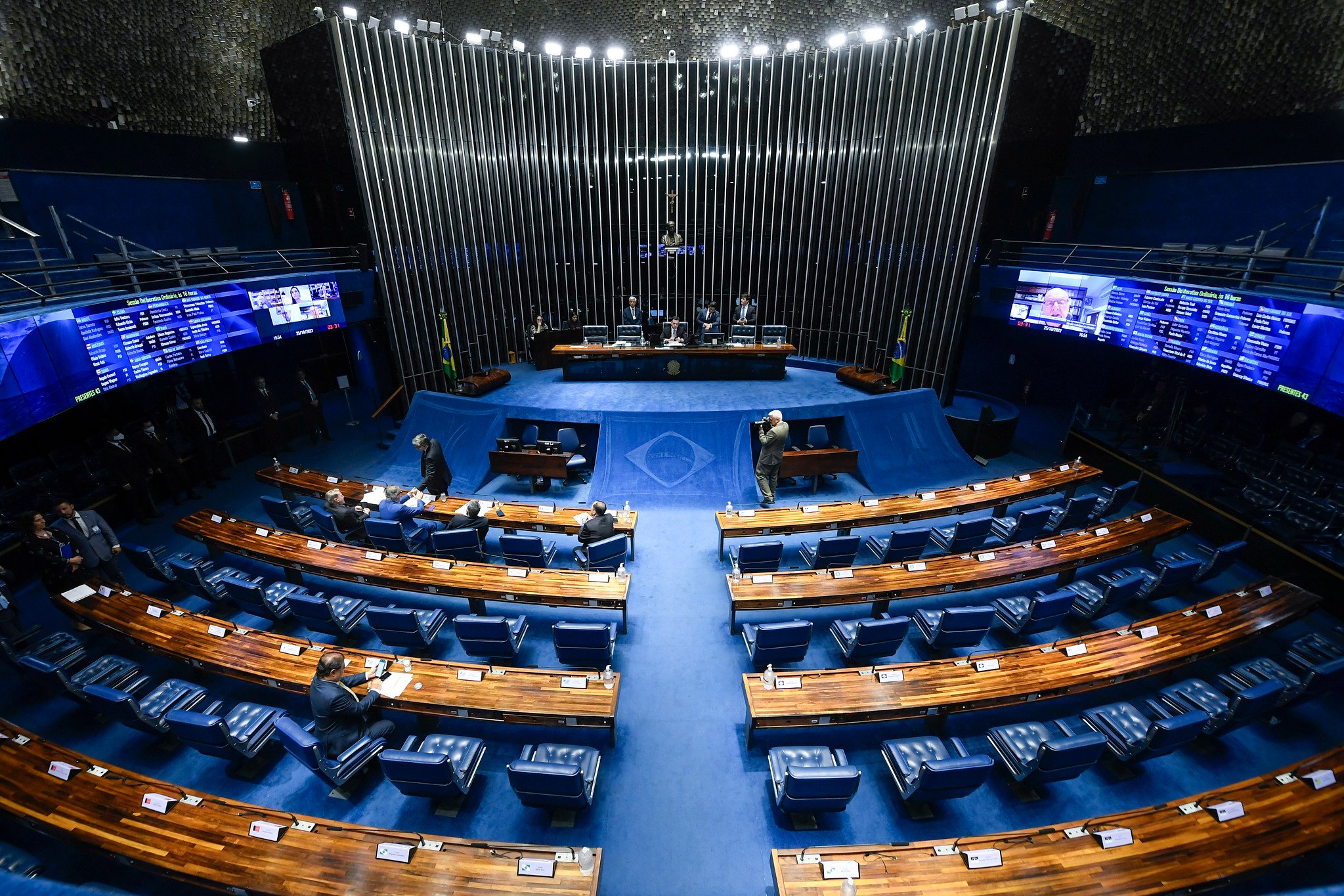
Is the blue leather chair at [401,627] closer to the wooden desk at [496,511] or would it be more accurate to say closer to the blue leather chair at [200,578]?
the wooden desk at [496,511]

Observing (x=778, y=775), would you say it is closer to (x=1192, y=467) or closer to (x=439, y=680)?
(x=439, y=680)

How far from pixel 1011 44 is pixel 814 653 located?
12138 mm

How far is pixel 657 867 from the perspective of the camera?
159 inches

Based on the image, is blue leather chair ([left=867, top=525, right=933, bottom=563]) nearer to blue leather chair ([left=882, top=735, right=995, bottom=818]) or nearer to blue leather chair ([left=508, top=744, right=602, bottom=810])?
blue leather chair ([left=882, top=735, right=995, bottom=818])

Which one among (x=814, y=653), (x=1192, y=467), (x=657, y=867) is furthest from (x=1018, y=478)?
(x=657, y=867)

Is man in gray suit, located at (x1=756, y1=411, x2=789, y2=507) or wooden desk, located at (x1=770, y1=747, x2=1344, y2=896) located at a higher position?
man in gray suit, located at (x1=756, y1=411, x2=789, y2=507)

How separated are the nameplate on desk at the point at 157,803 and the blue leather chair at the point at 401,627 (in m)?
1.95

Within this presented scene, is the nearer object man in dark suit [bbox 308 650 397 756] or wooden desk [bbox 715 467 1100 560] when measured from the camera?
man in dark suit [bbox 308 650 397 756]

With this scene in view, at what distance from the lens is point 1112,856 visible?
138 inches

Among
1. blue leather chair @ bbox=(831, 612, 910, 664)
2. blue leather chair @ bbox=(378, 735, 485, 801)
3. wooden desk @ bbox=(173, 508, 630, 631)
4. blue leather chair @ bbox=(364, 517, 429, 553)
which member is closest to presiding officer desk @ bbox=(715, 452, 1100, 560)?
blue leather chair @ bbox=(831, 612, 910, 664)

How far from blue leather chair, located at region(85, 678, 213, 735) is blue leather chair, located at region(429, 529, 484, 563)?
2.55 meters

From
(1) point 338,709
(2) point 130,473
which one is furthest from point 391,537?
(2) point 130,473

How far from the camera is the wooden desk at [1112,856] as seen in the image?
3.33 meters

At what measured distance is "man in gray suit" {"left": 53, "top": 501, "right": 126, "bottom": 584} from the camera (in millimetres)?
6391
